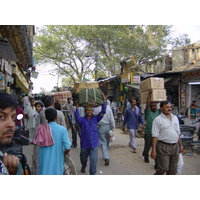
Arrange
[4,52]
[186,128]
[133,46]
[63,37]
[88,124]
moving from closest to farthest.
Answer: [88,124], [4,52], [186,128], [133,46], [63,37]

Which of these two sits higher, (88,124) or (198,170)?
(88,124)

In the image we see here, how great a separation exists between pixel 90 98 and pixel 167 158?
2023 mm

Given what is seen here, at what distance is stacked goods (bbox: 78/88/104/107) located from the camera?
472 cm

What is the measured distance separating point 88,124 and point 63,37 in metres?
19.8

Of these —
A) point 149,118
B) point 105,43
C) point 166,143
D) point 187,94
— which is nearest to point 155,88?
point 149,118

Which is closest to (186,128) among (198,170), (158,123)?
(198,170)

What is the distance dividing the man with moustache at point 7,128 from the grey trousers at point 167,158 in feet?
9.09

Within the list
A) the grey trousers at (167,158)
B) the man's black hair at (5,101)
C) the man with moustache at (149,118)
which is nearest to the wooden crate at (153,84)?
the man with moustache at (149,118)

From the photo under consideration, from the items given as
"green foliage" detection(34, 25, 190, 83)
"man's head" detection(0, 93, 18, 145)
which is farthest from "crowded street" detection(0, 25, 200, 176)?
"green foliage" detection(34, 25, 190, 83)

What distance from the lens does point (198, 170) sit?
5.14 m

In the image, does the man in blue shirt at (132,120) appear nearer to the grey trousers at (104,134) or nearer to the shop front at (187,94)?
the grey trousers at (104,134)

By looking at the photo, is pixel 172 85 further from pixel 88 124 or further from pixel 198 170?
pixel 88 124

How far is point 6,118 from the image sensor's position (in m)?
1.44

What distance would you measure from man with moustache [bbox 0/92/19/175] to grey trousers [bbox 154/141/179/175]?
2772mm
